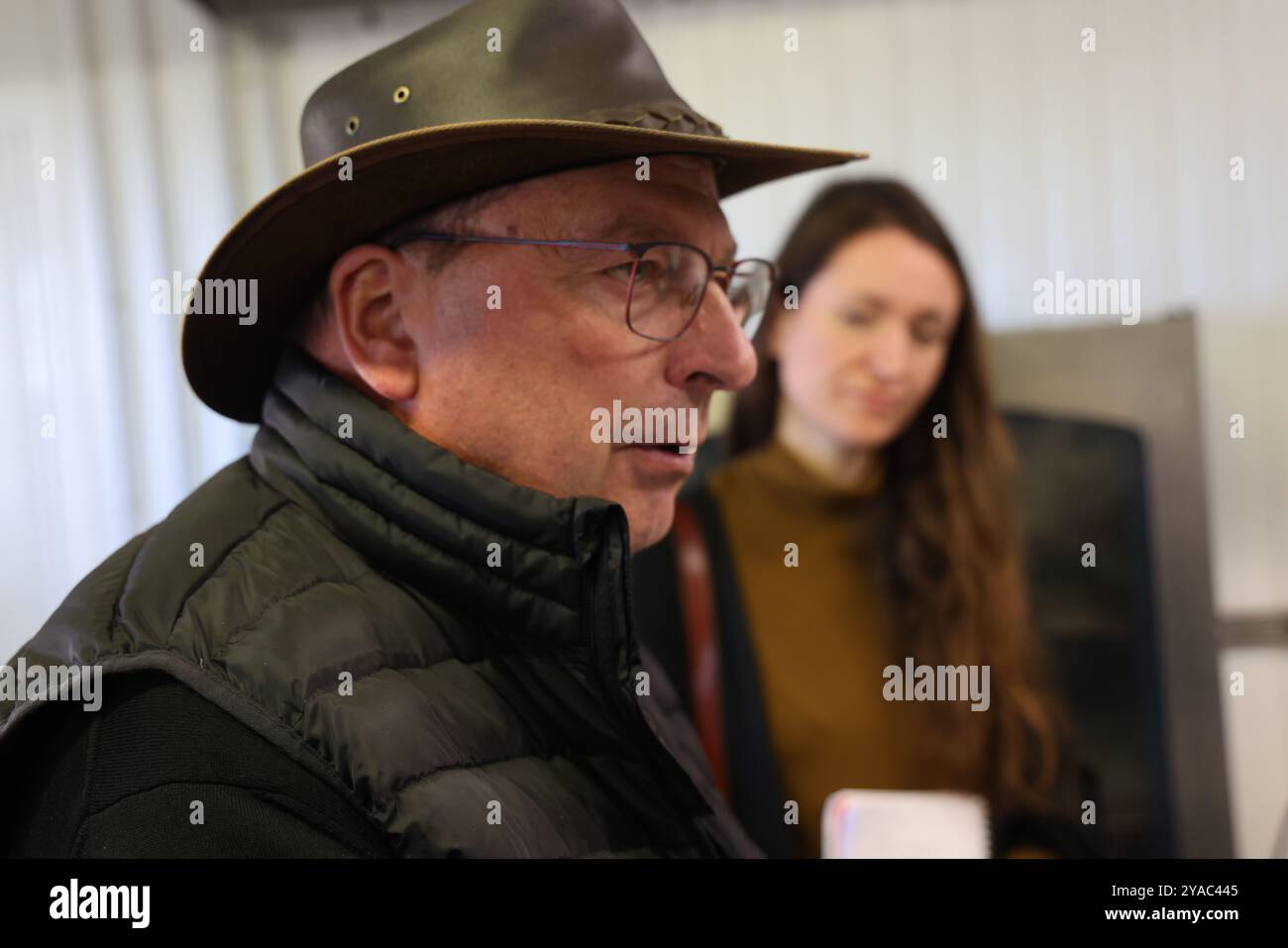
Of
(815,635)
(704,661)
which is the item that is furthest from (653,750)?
(815,635)

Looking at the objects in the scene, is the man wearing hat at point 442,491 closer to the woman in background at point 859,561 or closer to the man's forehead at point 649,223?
the man's forehead at point 649,223

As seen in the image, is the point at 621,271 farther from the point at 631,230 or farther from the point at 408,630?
the point at 408,630

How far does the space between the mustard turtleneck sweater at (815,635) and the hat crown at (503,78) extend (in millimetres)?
1062

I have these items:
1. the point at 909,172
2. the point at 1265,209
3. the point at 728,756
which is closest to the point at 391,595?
the point at 728,756

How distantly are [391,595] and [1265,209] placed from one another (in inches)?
83.4

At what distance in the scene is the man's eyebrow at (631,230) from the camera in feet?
3.23

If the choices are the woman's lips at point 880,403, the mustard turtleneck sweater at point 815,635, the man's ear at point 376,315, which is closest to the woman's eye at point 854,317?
the woman's lips at point 880,403

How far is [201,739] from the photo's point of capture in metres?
0.72

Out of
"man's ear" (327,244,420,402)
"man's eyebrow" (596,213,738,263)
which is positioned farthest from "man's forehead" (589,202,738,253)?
"man's ear" (327,244,420,402)

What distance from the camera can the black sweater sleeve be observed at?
701 mm

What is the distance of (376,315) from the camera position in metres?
0.97

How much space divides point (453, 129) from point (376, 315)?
178 mm

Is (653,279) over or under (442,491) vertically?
over
